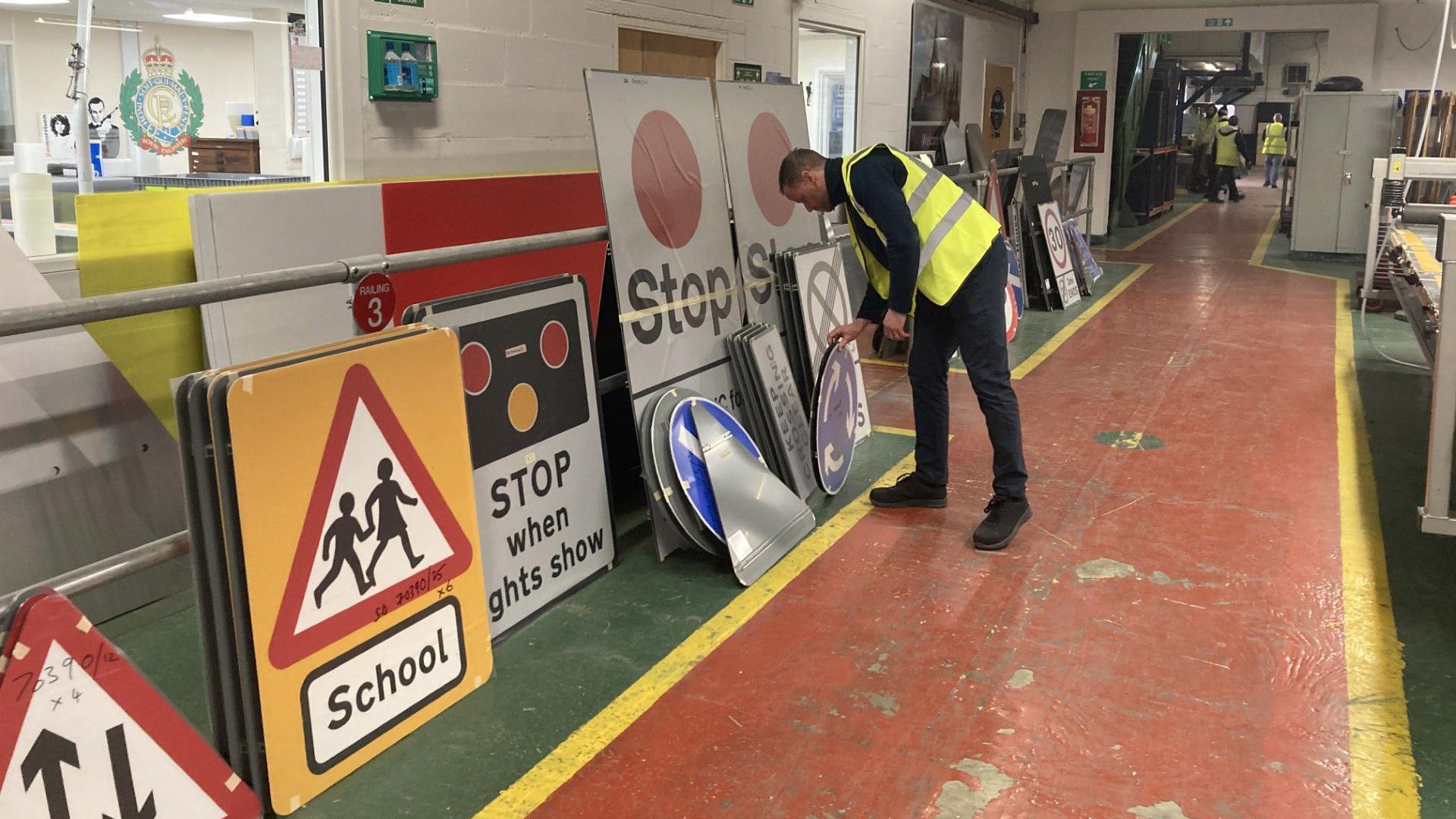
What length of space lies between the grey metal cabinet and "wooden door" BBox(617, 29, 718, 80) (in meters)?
8.83

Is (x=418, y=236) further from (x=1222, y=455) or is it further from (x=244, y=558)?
(x=1222, y=455)

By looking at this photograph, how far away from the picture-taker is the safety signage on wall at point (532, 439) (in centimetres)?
346

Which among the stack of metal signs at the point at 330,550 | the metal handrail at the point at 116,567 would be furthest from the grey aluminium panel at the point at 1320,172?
the metal handrail at the point at 116,567

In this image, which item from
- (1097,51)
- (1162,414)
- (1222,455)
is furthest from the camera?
(1097,51)

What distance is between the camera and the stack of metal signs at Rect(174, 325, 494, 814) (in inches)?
98.4

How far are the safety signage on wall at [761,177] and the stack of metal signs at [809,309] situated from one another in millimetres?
77

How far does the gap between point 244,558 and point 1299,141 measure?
1361cm

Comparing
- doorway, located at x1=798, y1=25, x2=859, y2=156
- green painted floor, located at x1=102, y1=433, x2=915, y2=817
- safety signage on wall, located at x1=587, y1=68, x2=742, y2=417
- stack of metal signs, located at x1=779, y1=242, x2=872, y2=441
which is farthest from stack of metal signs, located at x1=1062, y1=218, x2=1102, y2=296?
green painted floor, located at x1=102, y1=433, x2=915, y2=817

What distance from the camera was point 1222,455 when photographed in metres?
5.60

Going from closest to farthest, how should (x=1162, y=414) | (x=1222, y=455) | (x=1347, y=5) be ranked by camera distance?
(x=1222, y=455), (x=1162, y=414), (x=1347, y=5)

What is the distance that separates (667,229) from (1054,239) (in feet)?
21.1

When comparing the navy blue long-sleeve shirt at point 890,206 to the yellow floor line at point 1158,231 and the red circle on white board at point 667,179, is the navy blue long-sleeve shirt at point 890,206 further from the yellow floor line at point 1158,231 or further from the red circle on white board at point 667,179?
the yellow floor line at point 1158,231

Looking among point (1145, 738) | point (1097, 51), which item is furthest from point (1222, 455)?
point (1097, 51)

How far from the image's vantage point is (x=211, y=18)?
175 inches
